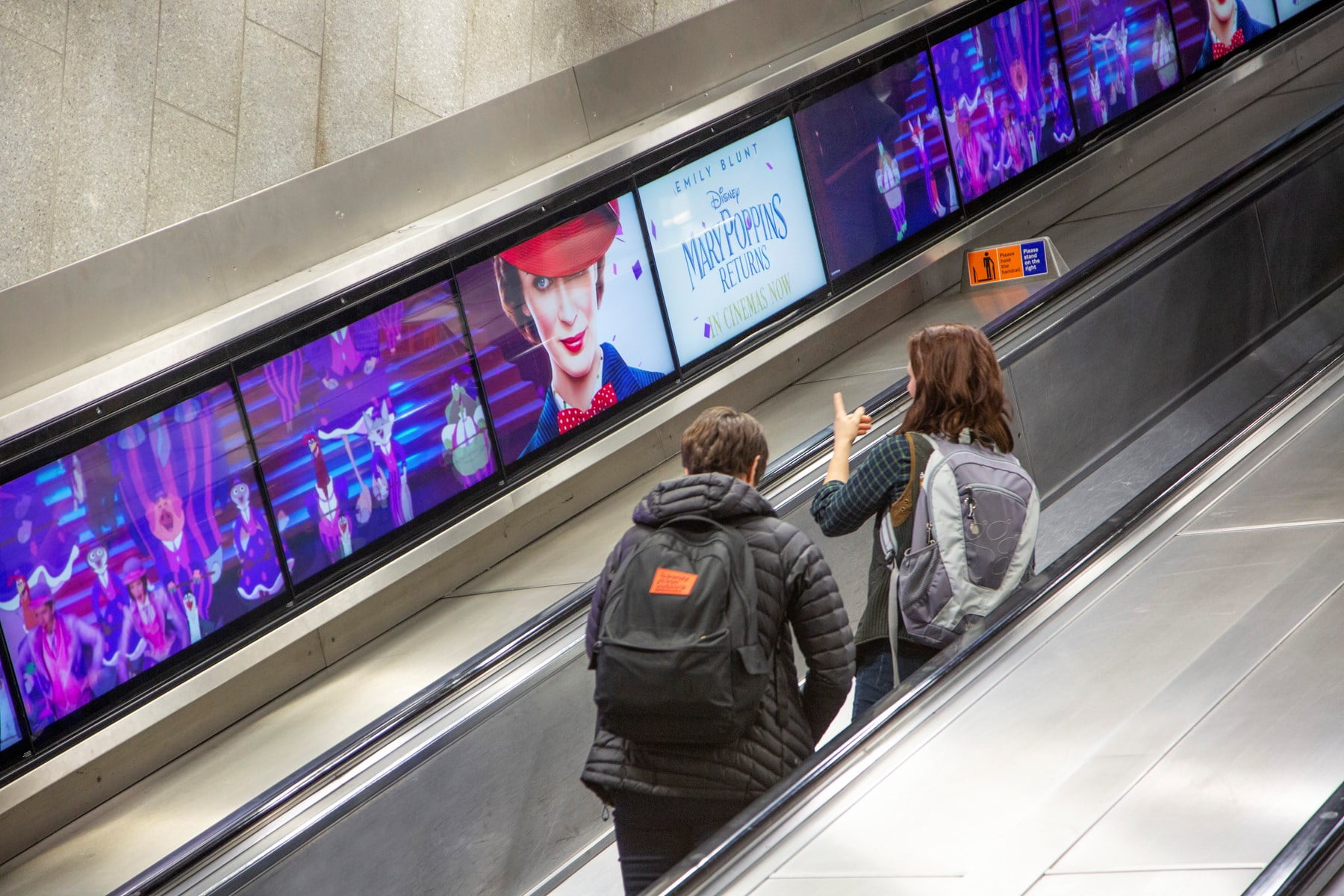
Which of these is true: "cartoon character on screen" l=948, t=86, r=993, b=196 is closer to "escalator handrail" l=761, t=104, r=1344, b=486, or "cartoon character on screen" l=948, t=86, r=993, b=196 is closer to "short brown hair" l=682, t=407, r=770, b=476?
"escalator handrail" l=761, t=104, r=1344, b=486

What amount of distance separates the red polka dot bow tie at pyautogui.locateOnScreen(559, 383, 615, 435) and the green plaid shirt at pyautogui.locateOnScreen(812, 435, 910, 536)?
260cm

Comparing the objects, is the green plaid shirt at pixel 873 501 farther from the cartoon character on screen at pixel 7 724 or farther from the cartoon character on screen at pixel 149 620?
the cartoon character on screen at pixel 7 724

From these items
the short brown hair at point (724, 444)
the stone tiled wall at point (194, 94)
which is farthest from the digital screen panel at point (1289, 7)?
the short brown hair at point (724, 444)

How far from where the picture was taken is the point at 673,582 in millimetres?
3074

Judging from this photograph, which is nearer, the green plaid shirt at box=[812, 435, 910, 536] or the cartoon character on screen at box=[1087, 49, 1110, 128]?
the green plaid shirt at box=[812, 435, 910, 536]

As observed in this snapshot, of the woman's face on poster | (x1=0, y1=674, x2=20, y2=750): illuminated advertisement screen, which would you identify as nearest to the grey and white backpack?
the woman's face on poster

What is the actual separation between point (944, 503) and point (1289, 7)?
7.82 m

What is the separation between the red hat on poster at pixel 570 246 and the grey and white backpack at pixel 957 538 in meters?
2.81

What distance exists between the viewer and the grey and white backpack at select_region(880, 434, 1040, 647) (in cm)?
340

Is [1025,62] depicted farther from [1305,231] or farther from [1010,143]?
[1305,231]

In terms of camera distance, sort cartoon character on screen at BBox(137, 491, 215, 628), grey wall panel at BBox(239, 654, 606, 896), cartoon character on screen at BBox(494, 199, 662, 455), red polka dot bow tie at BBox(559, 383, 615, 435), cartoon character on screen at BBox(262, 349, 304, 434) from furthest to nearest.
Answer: red polka dot bow tie at BBox(559, 383, 615, 435)
cartoon character on screen at BBox(494, 199, 662, 455)
cartoon character on screen at BBox(262, 349, 304, 434)
cartoon character on screen at BBox(137, 491, 215, 628)
grey wall panel at BBox(239, 654, 606, 896)

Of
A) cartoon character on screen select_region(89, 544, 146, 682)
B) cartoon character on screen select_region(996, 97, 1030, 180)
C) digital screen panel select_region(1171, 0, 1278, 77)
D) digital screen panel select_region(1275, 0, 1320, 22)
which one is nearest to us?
cartoon character on screen select_region(89, 544, 146, 682)

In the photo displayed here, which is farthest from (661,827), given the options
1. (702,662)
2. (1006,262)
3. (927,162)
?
(927,162)

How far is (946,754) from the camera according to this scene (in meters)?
3.09
